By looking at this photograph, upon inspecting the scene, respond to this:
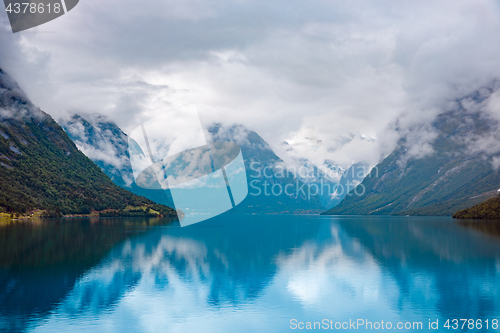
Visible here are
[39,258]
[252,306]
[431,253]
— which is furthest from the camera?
[431,253]

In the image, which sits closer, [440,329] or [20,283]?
[440,329]

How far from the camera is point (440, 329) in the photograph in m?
31.5

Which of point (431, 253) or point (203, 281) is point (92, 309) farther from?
point (431, 253)

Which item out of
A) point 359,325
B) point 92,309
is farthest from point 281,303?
point 92,309

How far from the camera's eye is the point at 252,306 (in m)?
37.8

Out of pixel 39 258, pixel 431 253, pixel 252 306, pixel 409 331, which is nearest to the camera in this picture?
pixel 409 331

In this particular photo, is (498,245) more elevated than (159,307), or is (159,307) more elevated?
(159,307)

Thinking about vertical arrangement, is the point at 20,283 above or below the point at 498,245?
above

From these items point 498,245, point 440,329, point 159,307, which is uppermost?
point 159,307

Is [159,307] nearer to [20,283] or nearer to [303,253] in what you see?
[20,283]

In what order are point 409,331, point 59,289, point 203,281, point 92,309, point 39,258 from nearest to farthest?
1. point 409,331
2. point 92,309
3. point 59,289
4. point 203,281
5. point 39,258

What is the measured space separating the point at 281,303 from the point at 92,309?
1750cm

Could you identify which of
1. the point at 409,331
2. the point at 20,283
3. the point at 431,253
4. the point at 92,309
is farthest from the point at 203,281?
the point at 431,253

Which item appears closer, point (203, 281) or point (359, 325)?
point (359, 325)
